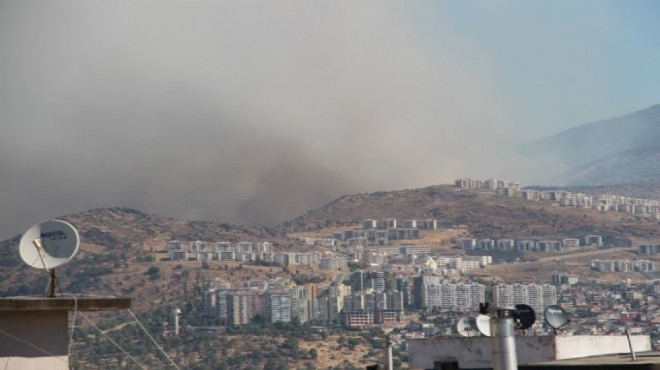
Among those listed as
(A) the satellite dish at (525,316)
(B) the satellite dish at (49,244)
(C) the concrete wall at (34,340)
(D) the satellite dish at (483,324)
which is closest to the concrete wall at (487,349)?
(A) the satellite dish at (525,316)

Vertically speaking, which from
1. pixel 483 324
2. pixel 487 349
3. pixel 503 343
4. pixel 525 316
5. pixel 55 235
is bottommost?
pixel 503 343

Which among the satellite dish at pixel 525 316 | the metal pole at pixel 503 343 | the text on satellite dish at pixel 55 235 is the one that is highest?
the text on satellite dish at pixel 55 235

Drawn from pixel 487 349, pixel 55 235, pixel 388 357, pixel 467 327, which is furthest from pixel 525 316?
pixel 55 235

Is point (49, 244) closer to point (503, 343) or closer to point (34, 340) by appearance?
→ point (34, 340)

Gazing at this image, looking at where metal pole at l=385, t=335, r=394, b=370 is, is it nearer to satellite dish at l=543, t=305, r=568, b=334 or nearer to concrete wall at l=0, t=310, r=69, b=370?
concrete wall at l=0, t=310, r=69, b=370

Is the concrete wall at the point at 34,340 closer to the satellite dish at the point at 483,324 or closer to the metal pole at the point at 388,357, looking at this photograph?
the metal pole at the point at 388,357
